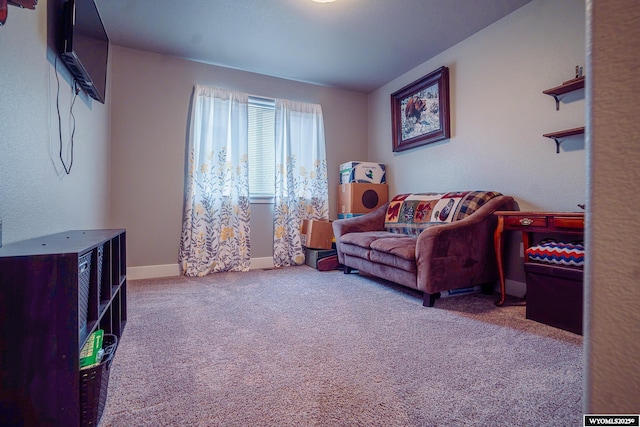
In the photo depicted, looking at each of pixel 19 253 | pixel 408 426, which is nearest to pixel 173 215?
pixel 19 253

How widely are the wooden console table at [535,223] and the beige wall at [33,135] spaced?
9.02 ft

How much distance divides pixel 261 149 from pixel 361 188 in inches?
54.2

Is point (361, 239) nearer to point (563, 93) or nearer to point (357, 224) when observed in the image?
point (357, 224)

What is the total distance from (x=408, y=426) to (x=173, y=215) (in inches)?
123

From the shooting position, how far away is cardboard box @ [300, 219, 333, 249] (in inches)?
145

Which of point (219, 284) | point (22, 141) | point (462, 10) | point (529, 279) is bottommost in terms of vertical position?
point (219, 284)

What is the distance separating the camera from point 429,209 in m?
2.94

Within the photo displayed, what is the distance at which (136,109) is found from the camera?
3193 millimetres

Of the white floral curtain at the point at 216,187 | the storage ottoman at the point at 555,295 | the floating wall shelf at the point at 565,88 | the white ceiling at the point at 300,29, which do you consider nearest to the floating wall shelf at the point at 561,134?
the floating wall shelf at the point at 565,88

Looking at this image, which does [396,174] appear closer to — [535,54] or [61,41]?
[535,54]

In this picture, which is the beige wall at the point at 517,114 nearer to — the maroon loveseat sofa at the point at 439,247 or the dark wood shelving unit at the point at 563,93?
the dark wood shelving unit at the point at 563,93

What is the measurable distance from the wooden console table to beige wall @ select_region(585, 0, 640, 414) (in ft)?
6.13

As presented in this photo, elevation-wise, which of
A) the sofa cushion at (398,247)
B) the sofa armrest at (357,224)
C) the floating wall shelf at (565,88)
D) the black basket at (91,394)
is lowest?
the black basket at (91,394)

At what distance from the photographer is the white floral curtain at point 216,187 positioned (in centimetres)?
333
